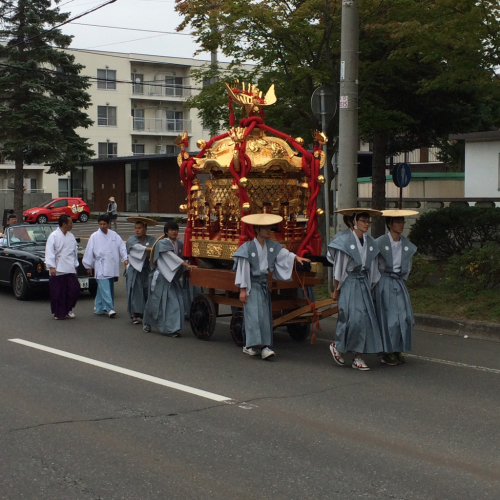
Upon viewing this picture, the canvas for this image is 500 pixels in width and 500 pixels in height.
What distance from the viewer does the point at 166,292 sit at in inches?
396

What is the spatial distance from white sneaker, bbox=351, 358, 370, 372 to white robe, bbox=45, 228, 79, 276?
5.26m

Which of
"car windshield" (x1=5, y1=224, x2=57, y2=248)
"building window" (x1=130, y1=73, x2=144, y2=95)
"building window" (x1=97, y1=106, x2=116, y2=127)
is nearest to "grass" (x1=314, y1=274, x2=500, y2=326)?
"car windshield" (x1=5, y1=224, x2=57, y2=248)

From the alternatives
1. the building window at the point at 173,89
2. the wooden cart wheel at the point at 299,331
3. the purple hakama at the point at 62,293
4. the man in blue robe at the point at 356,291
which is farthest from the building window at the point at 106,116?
the man in blue robe at the point at 356,291

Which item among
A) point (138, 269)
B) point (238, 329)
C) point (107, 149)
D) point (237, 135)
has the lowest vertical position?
point (238, 329)

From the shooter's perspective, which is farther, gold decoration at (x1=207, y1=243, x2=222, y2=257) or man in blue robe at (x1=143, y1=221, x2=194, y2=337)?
man in blue robe at (x1=143, y1=221, x2=194, y2=337)

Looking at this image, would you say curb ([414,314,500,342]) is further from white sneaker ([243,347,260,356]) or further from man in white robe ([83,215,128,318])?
man in white robe ([83,215,128,318])

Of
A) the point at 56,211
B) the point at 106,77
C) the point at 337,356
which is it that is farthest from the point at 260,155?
the point at 106,77

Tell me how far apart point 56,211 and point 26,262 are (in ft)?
88.5

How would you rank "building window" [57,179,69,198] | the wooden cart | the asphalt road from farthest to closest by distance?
"building window" [57,179,69,198] → the wooden cart → the asphalt road

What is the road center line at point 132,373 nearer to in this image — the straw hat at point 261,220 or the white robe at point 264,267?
the white robe at point 264,267

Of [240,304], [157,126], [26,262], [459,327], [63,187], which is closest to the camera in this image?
[240,304]

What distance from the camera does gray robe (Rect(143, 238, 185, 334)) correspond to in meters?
9.96

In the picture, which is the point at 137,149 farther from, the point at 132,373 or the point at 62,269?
the point at 132,373

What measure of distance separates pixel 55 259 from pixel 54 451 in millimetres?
6488
